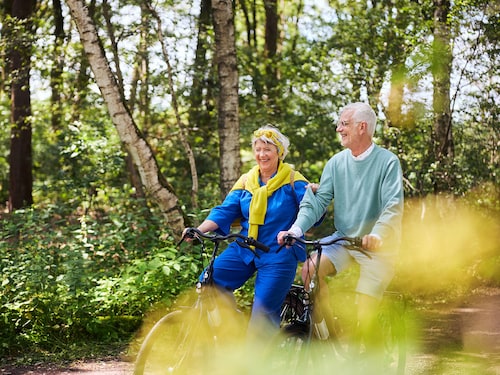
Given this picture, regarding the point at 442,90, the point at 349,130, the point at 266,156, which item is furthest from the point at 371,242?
the point at 442,90

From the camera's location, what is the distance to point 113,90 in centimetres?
812

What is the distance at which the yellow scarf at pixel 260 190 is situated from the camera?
14.9 ft

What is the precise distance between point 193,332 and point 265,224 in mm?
927

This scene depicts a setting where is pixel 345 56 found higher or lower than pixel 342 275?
higher

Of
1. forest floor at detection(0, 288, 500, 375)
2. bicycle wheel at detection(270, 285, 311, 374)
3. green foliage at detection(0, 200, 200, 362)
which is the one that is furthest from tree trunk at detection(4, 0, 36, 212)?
bicycle wheel at detection(270, 285, 311, 374)

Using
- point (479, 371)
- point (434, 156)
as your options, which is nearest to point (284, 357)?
point (479, 371)

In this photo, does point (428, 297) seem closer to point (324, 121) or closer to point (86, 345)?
point (324, 121)

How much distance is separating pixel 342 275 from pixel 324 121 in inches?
136

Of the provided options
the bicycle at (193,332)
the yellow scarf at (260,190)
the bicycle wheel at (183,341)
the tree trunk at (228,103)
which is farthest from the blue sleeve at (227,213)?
the tree trunk at (228,103)

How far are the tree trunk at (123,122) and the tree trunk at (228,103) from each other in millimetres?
803

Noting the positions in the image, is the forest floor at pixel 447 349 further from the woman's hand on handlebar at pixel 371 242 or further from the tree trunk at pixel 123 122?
the tree trunk at pixel 123 122

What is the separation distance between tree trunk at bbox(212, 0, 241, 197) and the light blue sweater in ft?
13.9

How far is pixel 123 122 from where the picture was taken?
8.17 meters

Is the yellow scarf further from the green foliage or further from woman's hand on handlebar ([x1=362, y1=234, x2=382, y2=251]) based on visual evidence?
the green foliage
